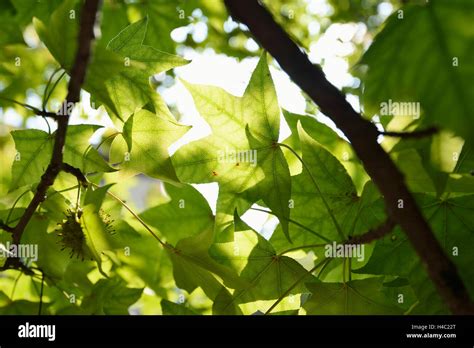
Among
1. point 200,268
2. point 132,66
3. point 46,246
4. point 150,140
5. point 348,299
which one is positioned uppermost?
point 132,66

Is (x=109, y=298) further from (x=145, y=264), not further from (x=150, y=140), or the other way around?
(x=150, y=140)

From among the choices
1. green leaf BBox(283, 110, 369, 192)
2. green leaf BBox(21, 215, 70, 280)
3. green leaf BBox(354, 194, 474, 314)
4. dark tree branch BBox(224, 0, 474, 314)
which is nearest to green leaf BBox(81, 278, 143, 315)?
green leaf BBox(21, 215, 70, 280)

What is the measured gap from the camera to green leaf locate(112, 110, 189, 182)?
110 cm

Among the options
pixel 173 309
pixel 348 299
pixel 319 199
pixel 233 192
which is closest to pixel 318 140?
pixel 319 199

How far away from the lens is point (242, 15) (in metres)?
0.84

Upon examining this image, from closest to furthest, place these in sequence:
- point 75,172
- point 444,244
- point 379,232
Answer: point 379,232 < point 75,172 < point 444,244

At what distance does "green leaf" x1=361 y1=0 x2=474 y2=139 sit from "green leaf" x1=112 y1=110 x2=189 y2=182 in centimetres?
46

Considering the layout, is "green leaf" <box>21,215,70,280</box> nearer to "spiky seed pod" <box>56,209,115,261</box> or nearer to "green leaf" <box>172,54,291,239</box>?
"spiky seed pod" <box>56,209,115,261</box>

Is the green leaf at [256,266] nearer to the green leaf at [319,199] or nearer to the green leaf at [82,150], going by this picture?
the green leaf at [319,199]

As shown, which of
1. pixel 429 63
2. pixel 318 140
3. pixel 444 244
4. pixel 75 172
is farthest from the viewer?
pixel 318 140

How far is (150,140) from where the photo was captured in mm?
1104

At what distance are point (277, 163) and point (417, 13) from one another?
47 centimetres

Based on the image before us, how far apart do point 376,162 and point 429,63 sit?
0.13m
